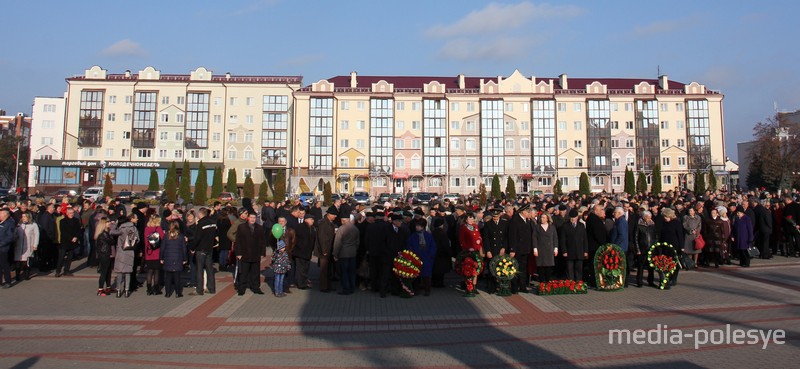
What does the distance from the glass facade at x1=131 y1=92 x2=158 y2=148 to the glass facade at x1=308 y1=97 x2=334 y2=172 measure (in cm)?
2373

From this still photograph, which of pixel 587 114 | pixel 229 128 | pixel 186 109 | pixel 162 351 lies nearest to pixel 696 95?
pixel 587 114

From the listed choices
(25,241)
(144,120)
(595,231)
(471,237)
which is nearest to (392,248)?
(471,237)

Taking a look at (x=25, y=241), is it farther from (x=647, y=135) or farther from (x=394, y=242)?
(x=647, y=135)

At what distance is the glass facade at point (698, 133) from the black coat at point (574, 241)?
80291 mm

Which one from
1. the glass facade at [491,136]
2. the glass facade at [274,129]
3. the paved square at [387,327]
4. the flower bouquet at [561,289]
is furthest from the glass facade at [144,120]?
the flower bouquet at [561,289]

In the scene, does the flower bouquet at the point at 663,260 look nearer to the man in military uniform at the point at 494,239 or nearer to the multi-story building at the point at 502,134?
the man in military uniform at the point at 494,239

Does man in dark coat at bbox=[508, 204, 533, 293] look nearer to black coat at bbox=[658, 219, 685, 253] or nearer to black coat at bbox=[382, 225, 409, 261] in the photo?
black coat at bbox=[382, 225, 409, 261]

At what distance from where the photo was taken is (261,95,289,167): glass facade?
80375 millimetres

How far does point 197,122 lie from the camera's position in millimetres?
79812

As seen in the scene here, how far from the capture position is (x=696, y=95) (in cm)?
8206

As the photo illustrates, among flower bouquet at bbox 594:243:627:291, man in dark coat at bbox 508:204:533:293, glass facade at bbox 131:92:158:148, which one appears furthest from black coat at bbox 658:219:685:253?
glass facade at bbox 131:92:158:148

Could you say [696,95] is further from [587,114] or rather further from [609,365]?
[609,365]

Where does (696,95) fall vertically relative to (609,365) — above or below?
above

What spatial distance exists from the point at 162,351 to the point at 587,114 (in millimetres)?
81218
